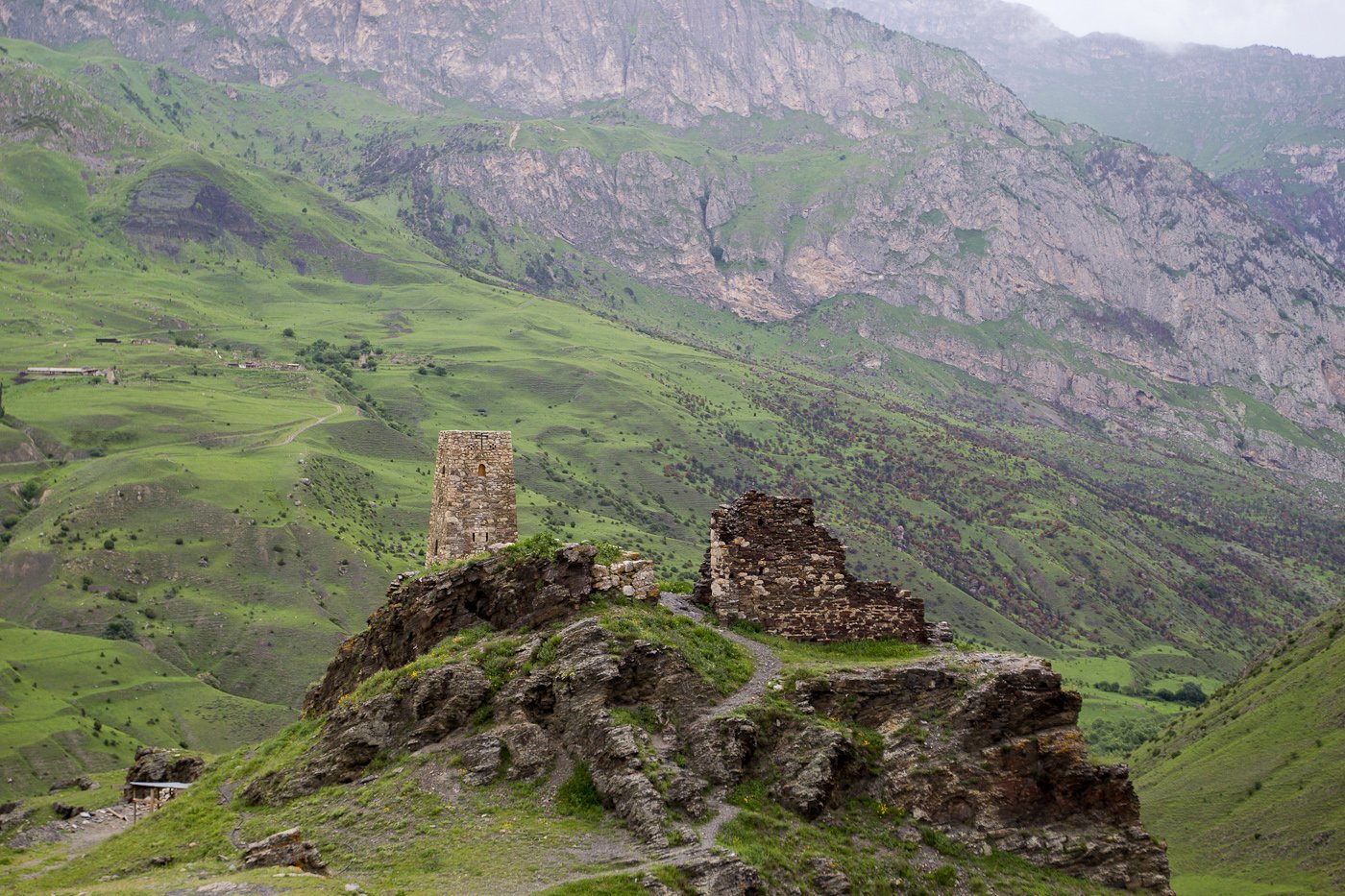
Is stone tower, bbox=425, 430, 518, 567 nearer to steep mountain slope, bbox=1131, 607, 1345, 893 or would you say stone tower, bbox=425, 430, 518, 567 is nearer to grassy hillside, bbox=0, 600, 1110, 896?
grassy hillside, bbox=0, 600, 1110, 896

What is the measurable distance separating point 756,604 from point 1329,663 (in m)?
90.7

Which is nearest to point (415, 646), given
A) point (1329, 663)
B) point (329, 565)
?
point (1329, 663)

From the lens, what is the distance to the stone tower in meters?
53.8

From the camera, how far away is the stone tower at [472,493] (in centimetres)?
5375

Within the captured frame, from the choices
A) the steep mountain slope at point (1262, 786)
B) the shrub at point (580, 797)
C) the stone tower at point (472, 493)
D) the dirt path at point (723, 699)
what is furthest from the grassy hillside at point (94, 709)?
the shrub at point (580, 797)

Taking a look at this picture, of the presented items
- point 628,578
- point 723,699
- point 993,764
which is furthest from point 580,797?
point 993,764

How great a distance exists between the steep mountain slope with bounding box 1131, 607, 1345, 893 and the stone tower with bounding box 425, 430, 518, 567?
54146 millimetres

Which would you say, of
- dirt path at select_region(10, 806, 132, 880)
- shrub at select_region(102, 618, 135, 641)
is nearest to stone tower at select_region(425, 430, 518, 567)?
dirt path at select_region(10, 806, 132, 880)

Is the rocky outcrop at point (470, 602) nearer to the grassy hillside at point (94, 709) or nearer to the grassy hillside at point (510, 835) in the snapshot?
the grassy hillside at point (510, 835)

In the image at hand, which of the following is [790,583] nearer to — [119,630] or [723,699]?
[723,699]

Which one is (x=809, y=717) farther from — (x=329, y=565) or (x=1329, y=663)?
(x=329, y=565)

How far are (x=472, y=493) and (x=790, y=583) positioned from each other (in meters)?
14.8

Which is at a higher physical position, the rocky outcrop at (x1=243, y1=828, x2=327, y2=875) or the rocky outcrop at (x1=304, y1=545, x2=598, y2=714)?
the rocky outcrop at (x1=304, y1=545, x2=598, y2=714)

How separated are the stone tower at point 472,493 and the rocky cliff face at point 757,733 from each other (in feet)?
38.7
